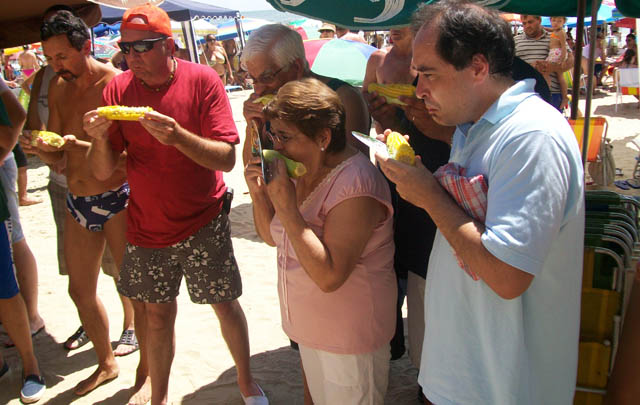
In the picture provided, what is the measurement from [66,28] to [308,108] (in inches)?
70.4

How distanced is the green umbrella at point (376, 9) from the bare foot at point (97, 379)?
102 inches

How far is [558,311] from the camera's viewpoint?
1.61 meters

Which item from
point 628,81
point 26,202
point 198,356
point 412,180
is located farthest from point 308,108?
point 628,81

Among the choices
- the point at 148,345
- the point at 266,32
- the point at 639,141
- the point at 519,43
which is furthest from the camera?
the point at 639,141

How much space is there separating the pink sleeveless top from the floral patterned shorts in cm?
78

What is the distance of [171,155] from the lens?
2844mm

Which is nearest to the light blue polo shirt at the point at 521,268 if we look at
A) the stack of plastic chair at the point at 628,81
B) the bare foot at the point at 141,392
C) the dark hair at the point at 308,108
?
the dark hair at the point at 308,108

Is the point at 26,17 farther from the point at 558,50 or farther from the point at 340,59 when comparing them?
the point at 558,50

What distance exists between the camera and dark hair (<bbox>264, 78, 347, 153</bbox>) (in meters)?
2.13

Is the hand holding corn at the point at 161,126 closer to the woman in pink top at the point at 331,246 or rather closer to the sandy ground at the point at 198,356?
the woman in pink top at the point at 331,246

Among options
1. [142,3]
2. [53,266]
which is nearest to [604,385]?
[142,3]

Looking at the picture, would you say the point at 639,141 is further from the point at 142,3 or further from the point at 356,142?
the point at 142,3

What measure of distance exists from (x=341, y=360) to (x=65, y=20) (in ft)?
8.02

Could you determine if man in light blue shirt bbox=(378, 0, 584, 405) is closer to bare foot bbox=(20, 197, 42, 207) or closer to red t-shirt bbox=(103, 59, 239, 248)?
red t-shirt bbox=(103, 59, 239, 248)
